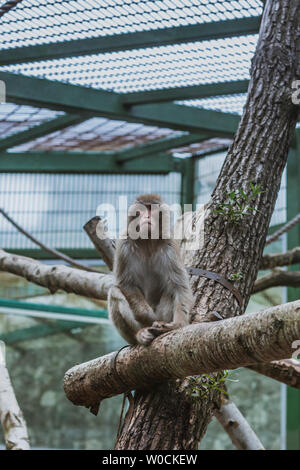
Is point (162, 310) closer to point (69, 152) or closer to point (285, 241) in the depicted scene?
point (285, 241)

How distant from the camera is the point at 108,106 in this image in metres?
7.27

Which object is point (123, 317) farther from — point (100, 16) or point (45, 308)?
point (45, 308)

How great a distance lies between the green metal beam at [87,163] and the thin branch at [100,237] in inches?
166

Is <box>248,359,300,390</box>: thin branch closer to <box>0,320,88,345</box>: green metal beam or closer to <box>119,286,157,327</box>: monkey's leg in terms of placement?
<box>119,286,157,327</box>: monkey's leg

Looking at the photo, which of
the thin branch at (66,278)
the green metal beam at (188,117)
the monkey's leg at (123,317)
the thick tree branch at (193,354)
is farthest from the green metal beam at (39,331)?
the thick tree branch at (193,354)

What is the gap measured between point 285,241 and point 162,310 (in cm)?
499

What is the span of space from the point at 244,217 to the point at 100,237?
5.11 feet

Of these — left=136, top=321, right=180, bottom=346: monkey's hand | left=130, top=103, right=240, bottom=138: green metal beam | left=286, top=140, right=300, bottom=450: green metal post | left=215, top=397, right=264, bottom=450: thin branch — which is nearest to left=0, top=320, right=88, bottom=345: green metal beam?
left=130, top=103, right=240, bottom=138: green metal beam

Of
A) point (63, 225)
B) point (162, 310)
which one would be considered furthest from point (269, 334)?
point (63, 225)

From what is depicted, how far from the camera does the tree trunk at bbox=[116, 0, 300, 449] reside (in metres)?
3.50

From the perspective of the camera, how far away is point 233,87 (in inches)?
279

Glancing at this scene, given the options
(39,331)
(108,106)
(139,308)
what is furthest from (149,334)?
(39,331)

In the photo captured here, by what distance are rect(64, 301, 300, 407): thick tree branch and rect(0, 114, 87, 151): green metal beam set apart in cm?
424
